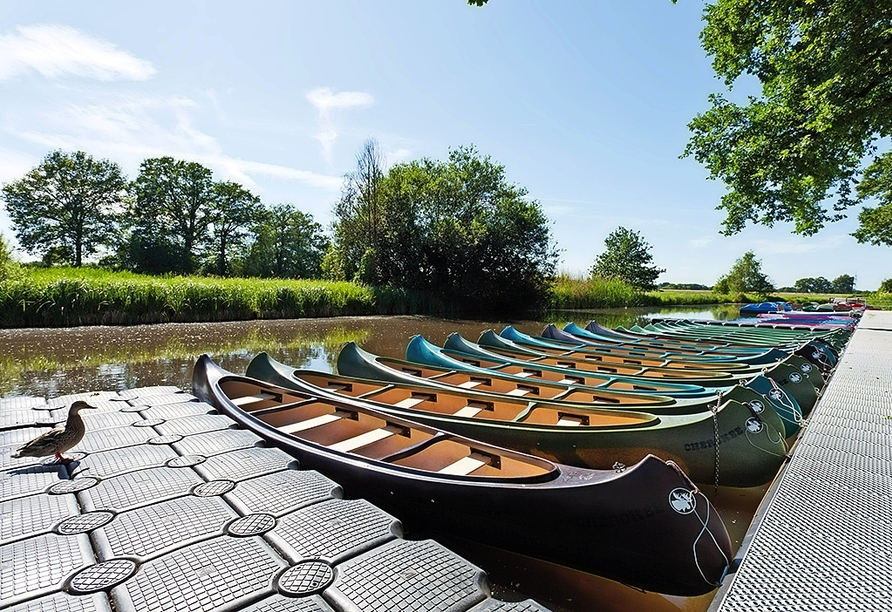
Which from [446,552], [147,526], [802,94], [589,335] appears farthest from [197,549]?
[802,94]

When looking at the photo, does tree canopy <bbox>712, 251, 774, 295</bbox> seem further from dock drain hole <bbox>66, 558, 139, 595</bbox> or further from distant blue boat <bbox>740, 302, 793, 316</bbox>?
dock drain hole <bbox>66, 558, 139, 595</bbox>

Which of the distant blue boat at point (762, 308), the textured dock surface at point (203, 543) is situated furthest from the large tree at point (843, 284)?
the textured dock surface at point (203, 543)

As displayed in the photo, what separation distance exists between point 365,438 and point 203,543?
1.92 meters

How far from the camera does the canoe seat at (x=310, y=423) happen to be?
3.93m

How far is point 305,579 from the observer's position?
67.3 inches

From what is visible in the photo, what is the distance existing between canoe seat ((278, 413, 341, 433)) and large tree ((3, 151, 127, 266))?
4419 cm

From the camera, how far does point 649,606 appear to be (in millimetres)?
2523

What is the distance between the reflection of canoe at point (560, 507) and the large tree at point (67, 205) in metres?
45.0

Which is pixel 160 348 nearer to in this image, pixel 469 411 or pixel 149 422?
pixel 149 422

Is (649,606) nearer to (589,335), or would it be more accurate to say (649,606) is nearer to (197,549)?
(197,549)

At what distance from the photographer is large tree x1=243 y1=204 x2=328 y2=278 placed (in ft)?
145

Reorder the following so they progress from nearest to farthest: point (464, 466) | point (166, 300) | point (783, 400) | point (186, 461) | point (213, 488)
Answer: point (213, 488) < point (186, 461) < point (464, 466) < point (783, 400) < point (166, 300)

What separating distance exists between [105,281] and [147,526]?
15.0 meters

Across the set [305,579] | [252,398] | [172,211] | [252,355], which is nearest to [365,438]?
[252,398]
